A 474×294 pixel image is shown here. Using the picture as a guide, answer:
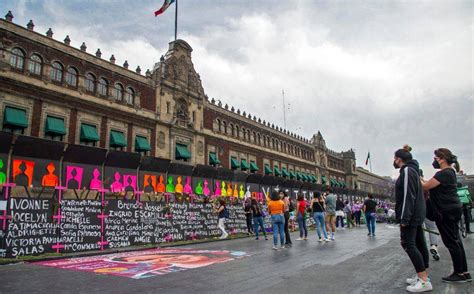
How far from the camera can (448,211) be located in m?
5.14

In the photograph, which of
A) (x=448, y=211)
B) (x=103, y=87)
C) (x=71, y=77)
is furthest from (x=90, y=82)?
(x=448, y=211)

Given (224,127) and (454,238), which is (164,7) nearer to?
(224,127)

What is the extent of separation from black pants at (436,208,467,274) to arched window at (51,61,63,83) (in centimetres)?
2567

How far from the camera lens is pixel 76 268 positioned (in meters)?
7.45

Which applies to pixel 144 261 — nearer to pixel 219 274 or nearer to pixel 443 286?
pixel 219 274

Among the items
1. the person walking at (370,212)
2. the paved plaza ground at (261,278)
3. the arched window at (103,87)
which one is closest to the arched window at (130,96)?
the arched window at (103,87)

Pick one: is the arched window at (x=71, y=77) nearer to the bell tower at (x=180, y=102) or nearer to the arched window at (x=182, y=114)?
the bell tower at (x=180, y=102)

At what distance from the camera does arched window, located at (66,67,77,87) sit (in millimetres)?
25531

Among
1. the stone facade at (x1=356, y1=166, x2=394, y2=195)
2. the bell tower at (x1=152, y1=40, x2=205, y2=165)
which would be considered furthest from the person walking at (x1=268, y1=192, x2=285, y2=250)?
the stone facade at (x1=356, y1=166, x2=394, y2=195)

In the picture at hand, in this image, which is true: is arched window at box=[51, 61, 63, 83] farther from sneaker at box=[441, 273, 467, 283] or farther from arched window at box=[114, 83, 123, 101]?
sneaker at box=[441, 273, 467, 283]

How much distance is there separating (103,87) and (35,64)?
209 inches

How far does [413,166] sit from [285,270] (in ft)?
9.55

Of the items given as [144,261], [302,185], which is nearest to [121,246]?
[144,261]

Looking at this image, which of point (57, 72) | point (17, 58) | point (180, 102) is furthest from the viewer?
point (180, 102)
